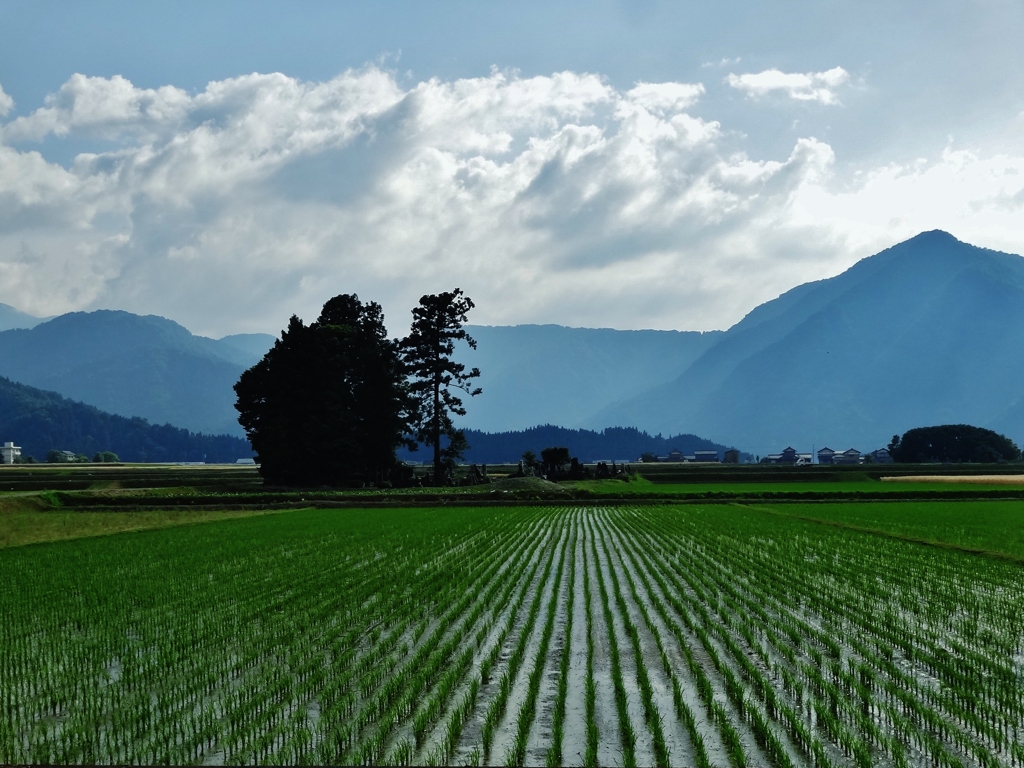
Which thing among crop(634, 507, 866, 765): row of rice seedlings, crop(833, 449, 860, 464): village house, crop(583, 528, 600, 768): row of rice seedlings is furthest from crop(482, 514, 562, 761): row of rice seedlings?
crop(833, 449, 860, 464): village house

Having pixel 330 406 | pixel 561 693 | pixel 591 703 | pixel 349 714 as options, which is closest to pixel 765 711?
pixel 591 703

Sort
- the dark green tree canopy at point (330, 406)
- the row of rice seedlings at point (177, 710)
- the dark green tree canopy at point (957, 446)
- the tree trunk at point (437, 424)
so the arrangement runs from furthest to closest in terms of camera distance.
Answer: the dark green tree canopy at point (957, 446)
the tree trunk at point (437, 424)
the dark green tree canopy at point (330, 406)
the row of rice seedlings at point (177, 710)

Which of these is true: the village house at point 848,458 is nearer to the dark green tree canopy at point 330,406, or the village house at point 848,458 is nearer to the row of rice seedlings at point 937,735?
the dark green tree canopy at point 330,406

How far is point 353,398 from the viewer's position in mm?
67250

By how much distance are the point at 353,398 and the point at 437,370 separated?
22.4 ft

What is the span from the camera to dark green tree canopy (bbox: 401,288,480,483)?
6681 centimetres

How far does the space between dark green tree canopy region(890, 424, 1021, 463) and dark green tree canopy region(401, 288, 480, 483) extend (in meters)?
91.2

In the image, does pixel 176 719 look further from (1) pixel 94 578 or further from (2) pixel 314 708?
(1) pixel 94 578

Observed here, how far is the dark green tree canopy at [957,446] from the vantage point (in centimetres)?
12812

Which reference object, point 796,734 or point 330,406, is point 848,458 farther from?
point 796,734

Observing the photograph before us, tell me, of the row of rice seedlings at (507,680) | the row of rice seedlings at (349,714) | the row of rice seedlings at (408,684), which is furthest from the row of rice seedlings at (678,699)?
the row of rice seedlings at (349,714)

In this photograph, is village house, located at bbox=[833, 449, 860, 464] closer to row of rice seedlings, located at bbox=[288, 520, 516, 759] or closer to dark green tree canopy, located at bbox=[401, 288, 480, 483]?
dark green tree canopy, located at bbox=[401, 288, 480, 483]

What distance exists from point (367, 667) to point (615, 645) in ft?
11.2

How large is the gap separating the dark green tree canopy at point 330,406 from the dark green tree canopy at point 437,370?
1.34 meters
